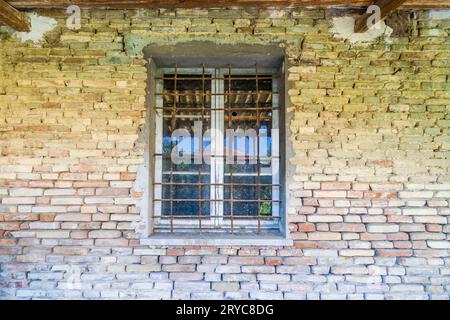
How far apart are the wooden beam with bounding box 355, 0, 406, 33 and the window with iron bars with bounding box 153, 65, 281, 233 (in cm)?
80

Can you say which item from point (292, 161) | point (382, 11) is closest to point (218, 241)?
point (292, 161)

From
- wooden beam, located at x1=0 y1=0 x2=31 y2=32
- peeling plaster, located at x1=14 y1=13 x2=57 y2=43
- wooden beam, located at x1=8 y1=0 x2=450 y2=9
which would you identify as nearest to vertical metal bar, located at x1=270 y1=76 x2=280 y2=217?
wooden beam, located at x1=8 y1=0 x2=450 y2=9

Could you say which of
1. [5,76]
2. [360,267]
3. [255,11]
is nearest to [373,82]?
[255,11]

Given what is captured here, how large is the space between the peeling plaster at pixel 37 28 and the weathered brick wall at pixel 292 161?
6 centimetres

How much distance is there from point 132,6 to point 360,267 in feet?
9.87

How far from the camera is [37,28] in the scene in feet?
9.36

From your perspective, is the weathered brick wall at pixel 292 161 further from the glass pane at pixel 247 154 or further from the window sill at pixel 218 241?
the glass pane at pixel 247 154

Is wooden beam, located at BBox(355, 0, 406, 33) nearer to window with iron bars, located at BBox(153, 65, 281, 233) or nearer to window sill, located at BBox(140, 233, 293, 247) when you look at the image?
window with iron bars, located at BBox(153, 65, 281, 233)

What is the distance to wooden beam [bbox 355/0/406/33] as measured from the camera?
7.96 ft

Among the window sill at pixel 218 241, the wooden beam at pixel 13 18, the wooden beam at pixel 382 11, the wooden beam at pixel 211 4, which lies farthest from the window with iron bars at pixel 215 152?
the wooden beam at pixel 13 18

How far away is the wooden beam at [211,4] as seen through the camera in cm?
267

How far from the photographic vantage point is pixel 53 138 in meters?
2.80

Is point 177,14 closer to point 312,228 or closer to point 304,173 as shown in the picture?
point 304,173

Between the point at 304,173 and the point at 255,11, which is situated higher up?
the point at 255,11
